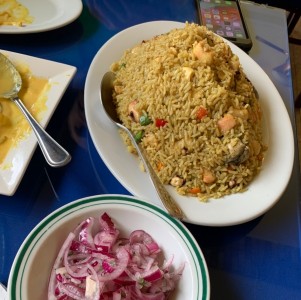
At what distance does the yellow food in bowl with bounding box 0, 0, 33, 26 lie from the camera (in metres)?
1.19

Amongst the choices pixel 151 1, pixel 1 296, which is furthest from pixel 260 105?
pixel 1 296

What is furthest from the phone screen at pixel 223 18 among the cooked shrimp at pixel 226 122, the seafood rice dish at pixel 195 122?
the cooked shrimp at pixel 226 122

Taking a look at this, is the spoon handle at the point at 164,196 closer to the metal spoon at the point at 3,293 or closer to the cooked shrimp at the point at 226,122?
the cooked shrimp at the point at 226,122

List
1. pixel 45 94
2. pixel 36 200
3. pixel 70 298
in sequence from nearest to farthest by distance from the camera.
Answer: pixel 70 298, pixel 36 200, pixel 45 94

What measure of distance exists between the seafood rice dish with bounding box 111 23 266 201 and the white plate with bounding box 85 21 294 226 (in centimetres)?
2

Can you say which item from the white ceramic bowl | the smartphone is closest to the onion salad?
the white ceramic bowl

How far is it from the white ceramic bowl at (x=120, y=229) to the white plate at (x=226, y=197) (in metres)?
0.07

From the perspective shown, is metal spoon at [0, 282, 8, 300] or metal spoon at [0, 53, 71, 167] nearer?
metal spoon at [0, 282, 8, 300]

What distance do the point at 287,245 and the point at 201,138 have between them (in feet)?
0.98

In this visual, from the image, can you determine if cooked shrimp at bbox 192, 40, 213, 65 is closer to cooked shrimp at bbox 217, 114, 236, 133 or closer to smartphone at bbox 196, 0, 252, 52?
cooked shrimp at bbox 217, 114, 236, 133

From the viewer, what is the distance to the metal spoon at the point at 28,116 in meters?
0.83

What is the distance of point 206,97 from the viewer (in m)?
0.90

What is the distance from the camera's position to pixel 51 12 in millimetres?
1270

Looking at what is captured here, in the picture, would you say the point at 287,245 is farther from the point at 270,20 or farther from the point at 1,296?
the point at 270,20
